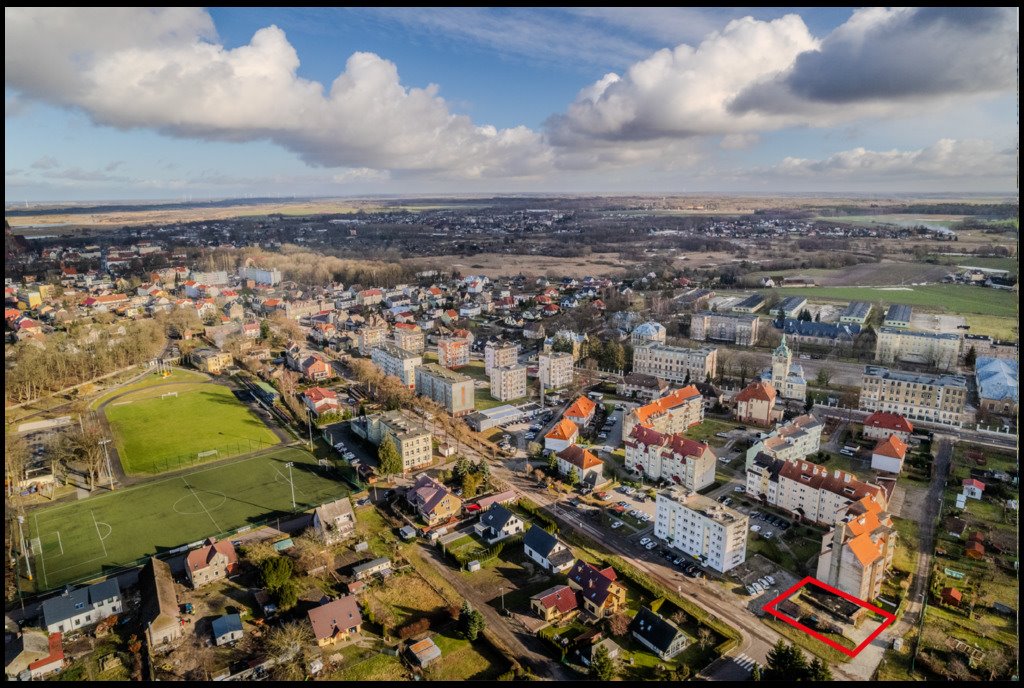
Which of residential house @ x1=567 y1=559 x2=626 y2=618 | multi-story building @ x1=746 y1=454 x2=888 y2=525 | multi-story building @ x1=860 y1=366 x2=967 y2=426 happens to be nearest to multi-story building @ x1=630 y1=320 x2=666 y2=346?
multi-story building @ x1=860 y1=366 x2=967 y2=426

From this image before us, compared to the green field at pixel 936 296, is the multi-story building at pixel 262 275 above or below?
above

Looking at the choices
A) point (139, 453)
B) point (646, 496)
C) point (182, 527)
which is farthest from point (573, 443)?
point (139, 453)

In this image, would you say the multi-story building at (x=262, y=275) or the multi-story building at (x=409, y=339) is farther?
the multi-story building at (x=262, y=275)

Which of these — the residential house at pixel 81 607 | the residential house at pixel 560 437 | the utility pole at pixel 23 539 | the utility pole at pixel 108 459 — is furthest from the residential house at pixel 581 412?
the utility pole at pixel 23 539

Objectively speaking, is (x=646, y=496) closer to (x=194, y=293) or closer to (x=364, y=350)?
(x=364, y=350)

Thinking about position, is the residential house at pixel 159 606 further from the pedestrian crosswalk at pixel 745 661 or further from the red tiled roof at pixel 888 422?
the red tiled roof at pixel 888 422

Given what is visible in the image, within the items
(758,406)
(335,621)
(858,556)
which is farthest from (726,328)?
(335,621)

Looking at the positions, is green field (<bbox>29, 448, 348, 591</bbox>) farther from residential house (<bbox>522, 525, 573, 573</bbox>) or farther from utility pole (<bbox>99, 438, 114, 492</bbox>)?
residential house (<bbox>522, 525, 573, 573</bbox>)
